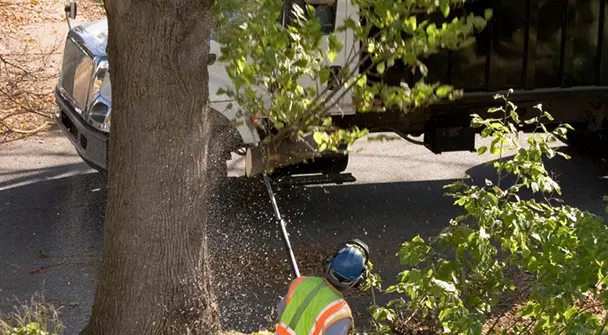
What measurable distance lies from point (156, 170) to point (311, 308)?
1648 mm

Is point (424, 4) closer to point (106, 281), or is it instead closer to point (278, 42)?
point (278, 42)

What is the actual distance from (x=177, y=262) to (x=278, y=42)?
5.16ft

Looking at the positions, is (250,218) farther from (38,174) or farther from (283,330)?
(283,330)

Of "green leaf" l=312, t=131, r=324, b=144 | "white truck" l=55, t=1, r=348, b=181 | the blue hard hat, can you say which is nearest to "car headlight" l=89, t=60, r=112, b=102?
"white truck" l=55, t=1, r=348, b=181

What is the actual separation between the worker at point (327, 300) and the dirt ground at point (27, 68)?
723 centimetres

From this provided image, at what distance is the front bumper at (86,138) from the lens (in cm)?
861

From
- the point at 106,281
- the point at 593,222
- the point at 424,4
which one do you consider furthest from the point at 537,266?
the point at 106,281

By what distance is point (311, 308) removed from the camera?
14.0 feet

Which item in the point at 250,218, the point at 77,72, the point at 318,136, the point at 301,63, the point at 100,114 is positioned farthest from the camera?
the point at 77,72

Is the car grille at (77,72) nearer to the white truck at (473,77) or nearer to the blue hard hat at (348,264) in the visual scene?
the white truck at (473,77)

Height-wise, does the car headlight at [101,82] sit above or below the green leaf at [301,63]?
below

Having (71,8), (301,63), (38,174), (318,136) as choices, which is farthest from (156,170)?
(38,174)

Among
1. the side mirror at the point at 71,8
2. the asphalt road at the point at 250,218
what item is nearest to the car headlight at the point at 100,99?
the asphalt road at the point at 250,218

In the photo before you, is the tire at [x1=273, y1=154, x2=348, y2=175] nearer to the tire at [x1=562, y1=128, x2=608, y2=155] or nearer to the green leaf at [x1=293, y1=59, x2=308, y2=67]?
the tire at [x1=562, y1=128, x2=608, y2=155]
